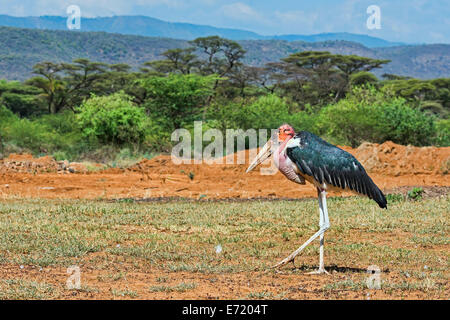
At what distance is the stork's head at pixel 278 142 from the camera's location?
6.36m

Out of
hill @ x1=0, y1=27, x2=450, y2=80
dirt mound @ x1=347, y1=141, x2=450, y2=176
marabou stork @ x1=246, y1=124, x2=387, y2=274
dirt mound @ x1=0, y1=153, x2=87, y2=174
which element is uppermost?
hill @ x1=0, y1=27, x2=450, y2=80

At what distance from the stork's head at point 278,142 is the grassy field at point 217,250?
1214 millimetres

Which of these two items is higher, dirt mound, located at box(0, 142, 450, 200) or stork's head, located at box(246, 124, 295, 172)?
stork's head, located at box(246, 124, 295, 172)

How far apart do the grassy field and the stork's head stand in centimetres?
121

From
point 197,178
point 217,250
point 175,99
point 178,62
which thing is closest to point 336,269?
point 217,250

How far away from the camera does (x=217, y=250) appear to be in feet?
25.1

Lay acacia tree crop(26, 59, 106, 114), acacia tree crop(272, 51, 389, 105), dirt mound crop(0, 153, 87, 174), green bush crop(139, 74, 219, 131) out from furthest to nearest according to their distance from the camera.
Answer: acacia tree crop(272, 51, 389, 105)
acacia tree crop(26, 59, 106, 114)
green bush crop(139, 74, 219, 131)
dirt mound crop(0, 153, 87, 174)

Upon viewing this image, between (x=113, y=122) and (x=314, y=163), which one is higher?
(x=314, y=163)

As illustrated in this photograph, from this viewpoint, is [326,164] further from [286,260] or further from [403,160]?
[403,160]

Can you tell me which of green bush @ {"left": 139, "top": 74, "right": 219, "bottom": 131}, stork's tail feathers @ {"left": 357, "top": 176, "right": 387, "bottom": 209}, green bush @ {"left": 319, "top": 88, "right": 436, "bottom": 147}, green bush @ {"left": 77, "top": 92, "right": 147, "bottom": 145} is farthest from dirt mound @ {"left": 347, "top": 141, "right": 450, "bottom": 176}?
stork's tail feathers @ {"left": 357, "top": 176, "right": 387, "bottom": 209}

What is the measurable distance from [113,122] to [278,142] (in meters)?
18.3

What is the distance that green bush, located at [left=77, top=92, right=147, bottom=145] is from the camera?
79.3ft

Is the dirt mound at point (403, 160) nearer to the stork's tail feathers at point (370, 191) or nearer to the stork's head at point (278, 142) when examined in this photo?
the stork's tail feathers at point (370, 191)

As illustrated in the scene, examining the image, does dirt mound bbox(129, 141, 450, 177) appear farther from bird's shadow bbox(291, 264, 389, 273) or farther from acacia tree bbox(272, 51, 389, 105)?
acacia tree bbox(272, 51, 389, 105)
